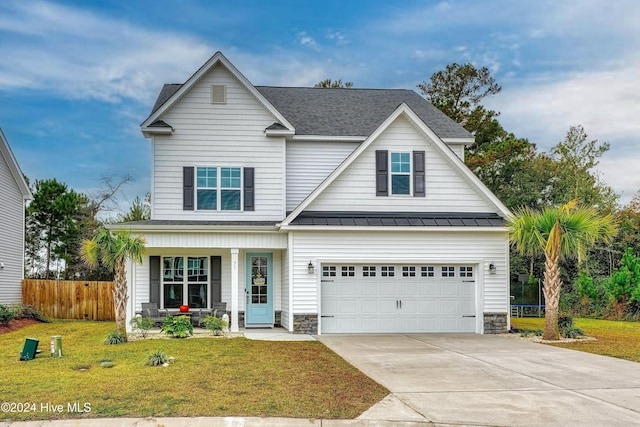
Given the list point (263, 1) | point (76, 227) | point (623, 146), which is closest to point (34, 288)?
point (76, 227)

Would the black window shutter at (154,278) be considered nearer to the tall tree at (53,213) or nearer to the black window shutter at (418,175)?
the black window shutter at (418,175)

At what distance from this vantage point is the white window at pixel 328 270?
17.7 metres

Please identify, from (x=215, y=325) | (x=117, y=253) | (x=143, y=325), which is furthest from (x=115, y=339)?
(x=215, y=325)

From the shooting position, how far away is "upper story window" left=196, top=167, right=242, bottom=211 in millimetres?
19328

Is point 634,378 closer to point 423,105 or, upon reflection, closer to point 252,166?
point 252,166

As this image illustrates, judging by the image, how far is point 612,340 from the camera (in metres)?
15.9

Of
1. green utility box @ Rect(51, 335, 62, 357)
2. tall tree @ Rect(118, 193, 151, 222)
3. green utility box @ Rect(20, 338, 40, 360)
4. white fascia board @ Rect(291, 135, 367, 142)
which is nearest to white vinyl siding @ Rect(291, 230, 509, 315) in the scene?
white fascia board @ Rect(291, 135, 367, 142)

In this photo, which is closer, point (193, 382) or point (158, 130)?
point (193, 382)

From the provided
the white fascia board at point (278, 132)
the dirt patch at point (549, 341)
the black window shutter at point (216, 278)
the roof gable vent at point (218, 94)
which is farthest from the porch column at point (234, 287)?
the dirt patch at point (549, 341)

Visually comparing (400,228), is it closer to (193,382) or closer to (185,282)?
(185,282)

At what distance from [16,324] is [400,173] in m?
14.1

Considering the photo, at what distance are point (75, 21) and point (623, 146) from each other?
1128 inches

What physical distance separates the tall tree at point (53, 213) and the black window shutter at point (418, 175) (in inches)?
833

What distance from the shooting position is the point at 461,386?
31.7 feet
